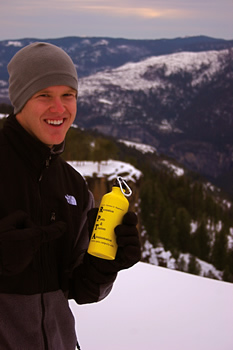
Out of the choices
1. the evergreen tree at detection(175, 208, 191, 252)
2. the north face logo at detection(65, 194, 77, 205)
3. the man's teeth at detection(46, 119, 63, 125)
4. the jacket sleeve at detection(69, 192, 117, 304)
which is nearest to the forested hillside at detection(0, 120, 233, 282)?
the evergreen tree at detection(175, 208, 191, 252)

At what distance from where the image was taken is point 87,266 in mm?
2244

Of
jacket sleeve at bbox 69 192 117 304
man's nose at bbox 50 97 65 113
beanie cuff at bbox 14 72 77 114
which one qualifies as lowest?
jacket sleeve at bbox 69 192 117 304

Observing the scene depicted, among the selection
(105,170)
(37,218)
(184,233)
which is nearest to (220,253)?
(184,233)

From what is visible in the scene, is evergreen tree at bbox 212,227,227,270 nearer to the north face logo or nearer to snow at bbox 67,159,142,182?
snow at bbox 67,159,142,182

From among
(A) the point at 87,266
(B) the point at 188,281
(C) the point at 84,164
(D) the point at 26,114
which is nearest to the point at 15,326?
(A) the point at 87,266

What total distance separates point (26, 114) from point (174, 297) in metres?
3.87

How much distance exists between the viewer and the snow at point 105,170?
1454 inches

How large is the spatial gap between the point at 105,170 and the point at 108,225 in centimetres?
3845

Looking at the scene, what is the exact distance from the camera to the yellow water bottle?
211 centimetres

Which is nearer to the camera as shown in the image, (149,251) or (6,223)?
(6,223)

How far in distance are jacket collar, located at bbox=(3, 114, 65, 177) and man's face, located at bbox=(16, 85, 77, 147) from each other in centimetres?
4

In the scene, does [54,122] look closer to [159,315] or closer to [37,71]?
[37,71]

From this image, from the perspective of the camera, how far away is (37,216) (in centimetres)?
202

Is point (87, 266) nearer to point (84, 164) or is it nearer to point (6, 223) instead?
point (6, 223)
